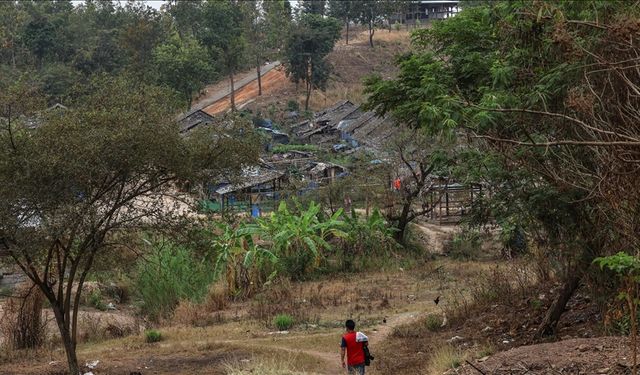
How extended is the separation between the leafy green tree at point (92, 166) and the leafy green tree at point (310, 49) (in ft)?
163

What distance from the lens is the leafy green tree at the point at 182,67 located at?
55.9 meters

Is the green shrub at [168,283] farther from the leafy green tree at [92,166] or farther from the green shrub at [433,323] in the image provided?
the leafy green tree at [92,166]

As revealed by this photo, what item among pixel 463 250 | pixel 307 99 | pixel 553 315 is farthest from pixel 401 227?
pixel 307 99

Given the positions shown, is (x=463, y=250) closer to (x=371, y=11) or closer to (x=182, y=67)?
(x=182, y=67)

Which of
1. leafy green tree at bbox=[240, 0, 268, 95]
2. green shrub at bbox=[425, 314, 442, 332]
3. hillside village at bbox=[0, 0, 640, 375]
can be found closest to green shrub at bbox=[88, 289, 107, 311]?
hillside village at bbox=[0, 0, 640, 375]

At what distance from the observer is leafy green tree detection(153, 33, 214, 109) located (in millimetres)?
55906

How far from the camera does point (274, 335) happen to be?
15508 mm

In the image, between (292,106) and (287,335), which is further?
(292,106)

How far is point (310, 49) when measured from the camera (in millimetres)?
62531

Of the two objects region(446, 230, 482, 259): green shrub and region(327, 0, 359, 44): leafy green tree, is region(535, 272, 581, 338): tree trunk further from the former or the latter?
region(327, 0, 359, 44): leafy green tree

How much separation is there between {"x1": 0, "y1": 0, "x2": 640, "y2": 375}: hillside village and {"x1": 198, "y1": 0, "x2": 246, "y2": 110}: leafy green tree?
40041 mm

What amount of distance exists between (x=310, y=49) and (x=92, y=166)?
52732 millimetres

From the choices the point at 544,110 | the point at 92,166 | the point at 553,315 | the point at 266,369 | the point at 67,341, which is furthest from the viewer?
the point at 553,315

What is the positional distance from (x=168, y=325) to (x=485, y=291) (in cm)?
660
